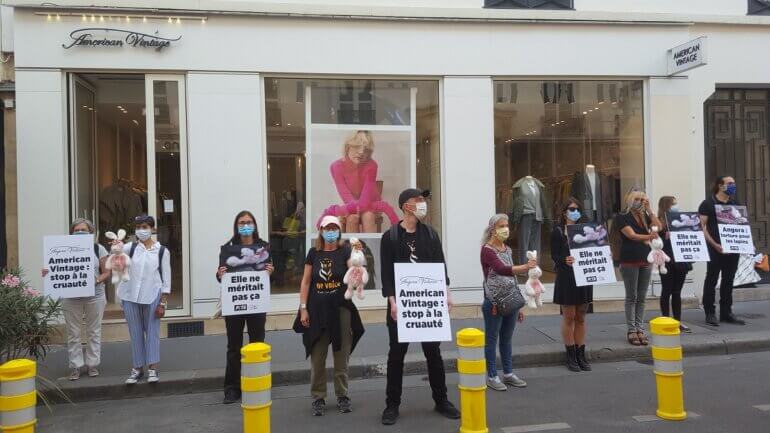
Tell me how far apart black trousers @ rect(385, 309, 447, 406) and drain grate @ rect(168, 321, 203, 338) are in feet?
14.5

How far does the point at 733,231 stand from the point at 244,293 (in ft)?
23.3

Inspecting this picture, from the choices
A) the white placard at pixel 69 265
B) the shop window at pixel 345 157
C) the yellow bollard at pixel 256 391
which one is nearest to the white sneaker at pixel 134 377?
the white placard at pixel 69 265

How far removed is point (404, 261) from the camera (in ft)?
17.8

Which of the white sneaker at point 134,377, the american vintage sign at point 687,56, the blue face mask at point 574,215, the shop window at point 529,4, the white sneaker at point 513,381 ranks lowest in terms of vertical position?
the white sneaker at point 513,381

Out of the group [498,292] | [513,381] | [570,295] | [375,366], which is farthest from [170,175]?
[570,295]

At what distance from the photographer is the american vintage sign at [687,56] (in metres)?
9.30

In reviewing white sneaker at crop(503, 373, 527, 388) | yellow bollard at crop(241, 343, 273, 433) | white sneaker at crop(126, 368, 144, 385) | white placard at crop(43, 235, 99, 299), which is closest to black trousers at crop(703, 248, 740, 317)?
white sneaker at crop(503, 373, 527, 388)

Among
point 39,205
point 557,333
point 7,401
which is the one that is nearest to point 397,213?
point 557,333

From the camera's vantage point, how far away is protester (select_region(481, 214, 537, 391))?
616 cm

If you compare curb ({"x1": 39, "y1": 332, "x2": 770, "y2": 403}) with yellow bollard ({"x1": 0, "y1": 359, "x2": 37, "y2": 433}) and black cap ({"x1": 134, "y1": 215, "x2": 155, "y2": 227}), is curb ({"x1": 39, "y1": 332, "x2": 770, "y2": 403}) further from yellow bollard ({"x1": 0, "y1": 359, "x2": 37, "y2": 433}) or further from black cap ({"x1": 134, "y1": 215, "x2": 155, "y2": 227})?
yellow bollard ({"x1": 0, "y1": 359, "x2": 37, "y2": 433})

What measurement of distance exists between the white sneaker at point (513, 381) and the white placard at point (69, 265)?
487 cm

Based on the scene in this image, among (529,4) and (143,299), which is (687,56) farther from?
(143,299)

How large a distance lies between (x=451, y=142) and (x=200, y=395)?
5.48 m

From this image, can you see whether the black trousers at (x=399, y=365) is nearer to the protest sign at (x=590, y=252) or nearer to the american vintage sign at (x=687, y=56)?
the protest sign at (x=590, y=252)
